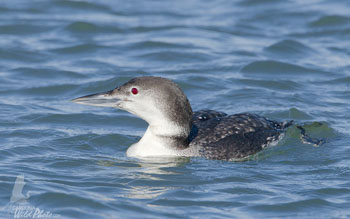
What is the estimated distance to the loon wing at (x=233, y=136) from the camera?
26.2 feet

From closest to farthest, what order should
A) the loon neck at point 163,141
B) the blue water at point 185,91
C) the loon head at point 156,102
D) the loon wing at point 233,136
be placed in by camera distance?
the blue water at point 185,91
the loon head at point 156,102
the loon neck at point 163,141
the loon wing at point 233,136

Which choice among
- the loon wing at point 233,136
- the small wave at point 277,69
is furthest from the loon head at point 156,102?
the small wave at point 277,69

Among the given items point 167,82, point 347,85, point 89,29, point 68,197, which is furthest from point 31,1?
point 68,197

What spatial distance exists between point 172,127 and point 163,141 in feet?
0.62

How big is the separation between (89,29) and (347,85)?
5253 mm

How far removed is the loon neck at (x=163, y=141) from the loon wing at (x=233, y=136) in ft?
0.74

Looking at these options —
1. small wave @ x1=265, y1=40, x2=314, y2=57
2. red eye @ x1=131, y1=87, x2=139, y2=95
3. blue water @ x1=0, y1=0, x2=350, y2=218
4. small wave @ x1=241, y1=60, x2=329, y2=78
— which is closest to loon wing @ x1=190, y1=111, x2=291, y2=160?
blue water @ x1=0, y1=0, x2=350, y2=218

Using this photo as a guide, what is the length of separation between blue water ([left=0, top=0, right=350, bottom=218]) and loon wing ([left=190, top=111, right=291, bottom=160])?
0.47 feet

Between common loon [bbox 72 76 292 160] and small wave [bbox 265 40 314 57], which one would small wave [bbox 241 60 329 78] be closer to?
small wave [bbox 265 40 314 57]

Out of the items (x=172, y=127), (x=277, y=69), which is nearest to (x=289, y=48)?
(x=277, y=69)

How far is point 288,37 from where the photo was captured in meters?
13.9

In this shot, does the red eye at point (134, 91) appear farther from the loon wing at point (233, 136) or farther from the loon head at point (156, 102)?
the loon wing at point (233, 136)

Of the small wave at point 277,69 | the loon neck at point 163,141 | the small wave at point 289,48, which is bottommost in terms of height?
the loon neck at point 163,141

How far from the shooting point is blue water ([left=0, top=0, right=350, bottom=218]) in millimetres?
6727
